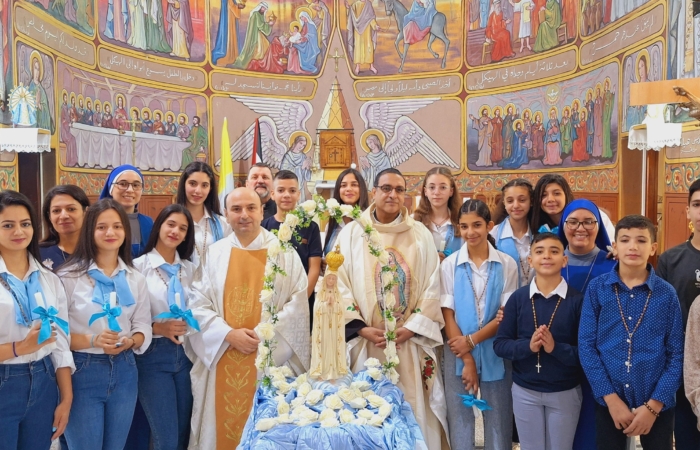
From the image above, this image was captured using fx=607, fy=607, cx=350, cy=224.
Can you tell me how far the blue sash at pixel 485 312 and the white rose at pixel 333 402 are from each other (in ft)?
3.33

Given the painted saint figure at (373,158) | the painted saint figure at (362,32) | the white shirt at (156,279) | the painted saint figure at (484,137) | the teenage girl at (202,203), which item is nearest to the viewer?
the white shirt at (156,279)

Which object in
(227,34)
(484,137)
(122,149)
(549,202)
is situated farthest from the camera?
(227,34)

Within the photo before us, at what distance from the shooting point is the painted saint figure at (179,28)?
12953 mm

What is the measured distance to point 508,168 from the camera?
41.9 ft

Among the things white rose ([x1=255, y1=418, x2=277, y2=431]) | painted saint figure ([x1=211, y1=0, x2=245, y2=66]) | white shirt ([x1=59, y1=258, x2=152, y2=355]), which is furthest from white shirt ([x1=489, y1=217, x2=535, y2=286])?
painted saint figure ([x1=211, y1=0, x2=245, y2=66])

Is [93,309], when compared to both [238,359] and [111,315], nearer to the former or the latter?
[111,315]

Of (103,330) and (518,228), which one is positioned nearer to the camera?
(103,330)

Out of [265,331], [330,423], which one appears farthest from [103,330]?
[330,423]

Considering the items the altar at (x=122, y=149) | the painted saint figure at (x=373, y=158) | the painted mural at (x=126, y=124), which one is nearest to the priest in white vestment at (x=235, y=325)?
the painted mural at (x=126, y=124)

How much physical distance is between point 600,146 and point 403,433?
8.90 m

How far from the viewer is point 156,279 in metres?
3.74

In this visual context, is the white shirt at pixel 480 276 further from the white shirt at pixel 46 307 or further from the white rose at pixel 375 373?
the white shirt at pixel 46 307

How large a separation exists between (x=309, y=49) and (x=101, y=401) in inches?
484

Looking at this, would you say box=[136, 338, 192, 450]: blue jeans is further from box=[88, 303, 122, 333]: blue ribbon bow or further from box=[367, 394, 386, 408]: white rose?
box=[367, 394, 386, 408]: white rose
